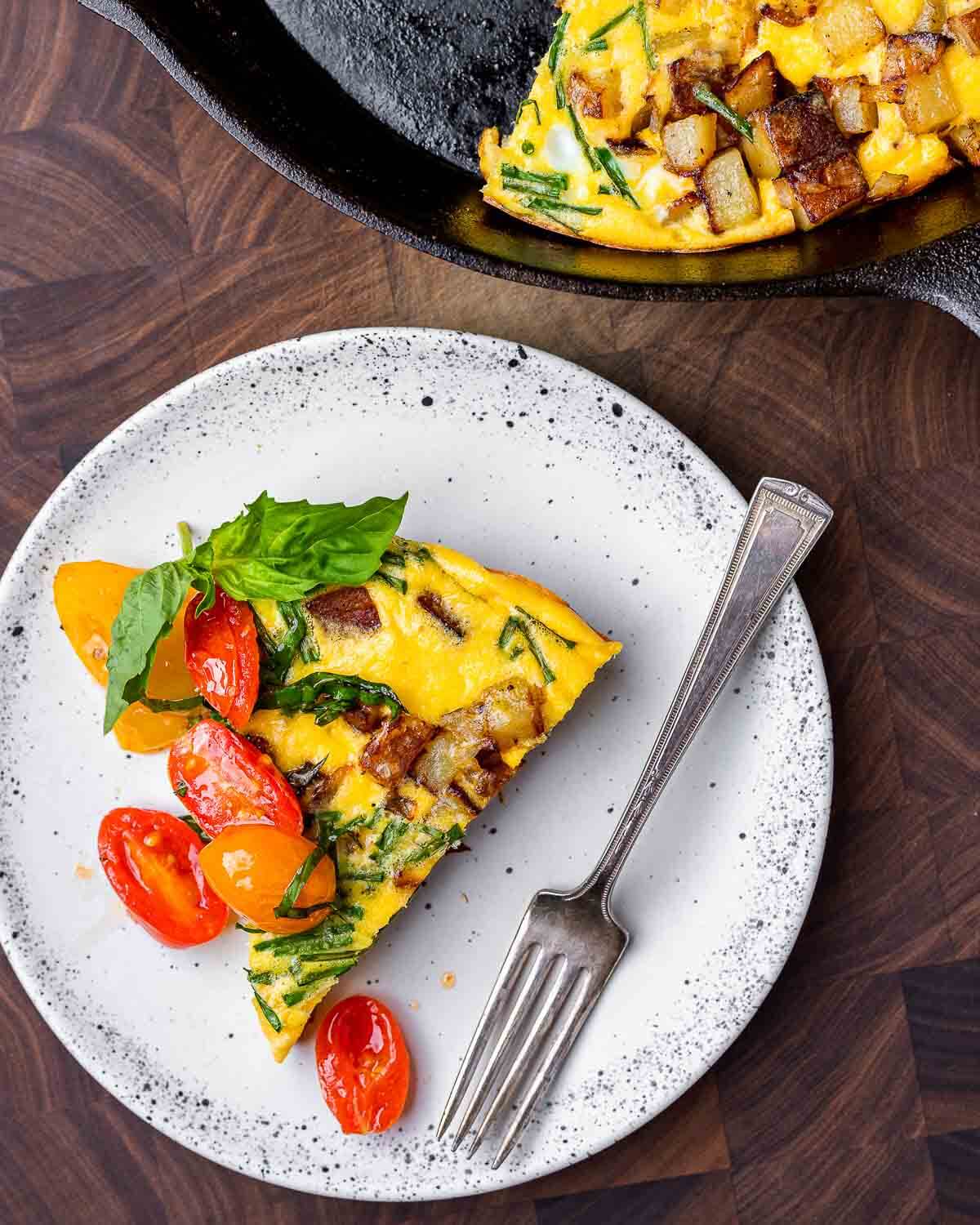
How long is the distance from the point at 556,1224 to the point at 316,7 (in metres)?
2.44

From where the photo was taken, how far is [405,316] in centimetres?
242

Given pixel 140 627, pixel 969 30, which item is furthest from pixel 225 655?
pixel 969 30

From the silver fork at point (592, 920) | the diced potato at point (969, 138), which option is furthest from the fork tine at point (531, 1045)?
the diced potato at point (969, 138)

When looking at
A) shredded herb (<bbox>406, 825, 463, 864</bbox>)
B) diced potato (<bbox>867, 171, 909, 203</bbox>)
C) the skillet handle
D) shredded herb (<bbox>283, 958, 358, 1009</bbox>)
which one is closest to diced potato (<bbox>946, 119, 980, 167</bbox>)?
diced potato (<bbox>867, 171, 909, 203</bbox>)

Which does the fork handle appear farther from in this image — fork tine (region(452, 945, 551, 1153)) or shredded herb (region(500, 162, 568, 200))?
shredded herb (region(500, 162, 568, 200))

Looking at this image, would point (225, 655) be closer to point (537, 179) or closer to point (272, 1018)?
point (272, 1018)

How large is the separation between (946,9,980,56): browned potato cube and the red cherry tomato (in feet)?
5.03

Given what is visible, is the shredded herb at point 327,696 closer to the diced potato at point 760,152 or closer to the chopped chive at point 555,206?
the chopped chive at point 555,206

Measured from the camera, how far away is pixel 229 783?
210 cm

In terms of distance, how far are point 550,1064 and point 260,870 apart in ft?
2.21

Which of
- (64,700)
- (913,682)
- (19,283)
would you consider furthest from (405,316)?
(913,682)

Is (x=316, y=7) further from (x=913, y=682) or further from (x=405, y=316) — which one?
(x=913, y=682)

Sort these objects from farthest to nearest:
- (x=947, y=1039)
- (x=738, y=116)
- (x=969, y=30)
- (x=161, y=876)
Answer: (x=947, y=1039) < (x=161, y=876) < (x=738, y=116) < (x=969, y=30)

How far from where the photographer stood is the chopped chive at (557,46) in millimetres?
2096
